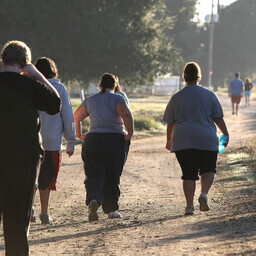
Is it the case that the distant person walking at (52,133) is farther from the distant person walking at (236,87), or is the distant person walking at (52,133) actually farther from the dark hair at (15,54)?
the distant person walking at (236,87)

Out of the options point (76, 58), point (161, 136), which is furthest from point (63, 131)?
point (76, 58)

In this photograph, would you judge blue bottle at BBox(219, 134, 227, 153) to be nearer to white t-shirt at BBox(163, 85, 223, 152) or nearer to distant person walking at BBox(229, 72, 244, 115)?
white t-shirt at BBox(163, 85, 223, 152)

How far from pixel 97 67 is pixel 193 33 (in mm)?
59868

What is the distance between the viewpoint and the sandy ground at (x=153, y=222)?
6938 millimetres

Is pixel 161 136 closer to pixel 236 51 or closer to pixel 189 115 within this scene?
pixel 189 115

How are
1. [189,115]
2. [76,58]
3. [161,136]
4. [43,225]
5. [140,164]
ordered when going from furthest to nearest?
[76,58], [161,136], [140,164], [189,115], [43,225]

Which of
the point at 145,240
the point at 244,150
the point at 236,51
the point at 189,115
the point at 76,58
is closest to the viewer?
the point at 145,240

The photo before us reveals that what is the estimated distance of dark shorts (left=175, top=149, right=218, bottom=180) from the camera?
895 cm

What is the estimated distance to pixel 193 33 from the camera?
3472 inches

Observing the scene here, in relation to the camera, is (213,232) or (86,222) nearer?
(213,232)

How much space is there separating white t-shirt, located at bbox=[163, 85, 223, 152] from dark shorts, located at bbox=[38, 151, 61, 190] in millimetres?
1542

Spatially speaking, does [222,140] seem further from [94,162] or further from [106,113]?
[94,162]

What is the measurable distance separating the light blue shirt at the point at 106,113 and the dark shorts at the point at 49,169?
74 cm

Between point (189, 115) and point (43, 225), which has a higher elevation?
point (189, 115)
